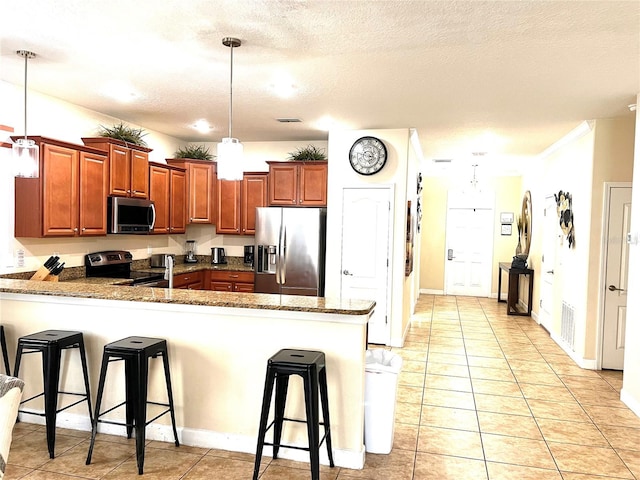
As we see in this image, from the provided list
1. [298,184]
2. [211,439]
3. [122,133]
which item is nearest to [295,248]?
[298,184]

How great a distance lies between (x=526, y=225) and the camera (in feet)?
27.7

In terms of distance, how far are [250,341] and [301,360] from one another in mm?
498

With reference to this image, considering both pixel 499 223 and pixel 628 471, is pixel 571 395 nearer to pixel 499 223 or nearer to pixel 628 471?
pixel 628 471

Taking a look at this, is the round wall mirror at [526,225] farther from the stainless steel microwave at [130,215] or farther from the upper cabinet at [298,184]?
the stainless steel microwave at [130,215]

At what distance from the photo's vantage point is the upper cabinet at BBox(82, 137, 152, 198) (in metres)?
4.88

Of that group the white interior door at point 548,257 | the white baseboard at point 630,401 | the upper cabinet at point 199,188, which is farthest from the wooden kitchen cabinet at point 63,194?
the white interior door at point 548,257

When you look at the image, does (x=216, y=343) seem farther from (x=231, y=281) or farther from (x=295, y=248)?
(x=231, y=281)

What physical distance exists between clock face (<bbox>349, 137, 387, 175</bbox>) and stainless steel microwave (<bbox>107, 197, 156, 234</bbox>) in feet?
8.00

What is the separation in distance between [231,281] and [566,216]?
414 centimetres

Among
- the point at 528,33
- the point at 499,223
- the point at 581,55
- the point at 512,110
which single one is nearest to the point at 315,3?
the point at 528,33

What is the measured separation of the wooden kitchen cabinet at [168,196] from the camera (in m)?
5.74

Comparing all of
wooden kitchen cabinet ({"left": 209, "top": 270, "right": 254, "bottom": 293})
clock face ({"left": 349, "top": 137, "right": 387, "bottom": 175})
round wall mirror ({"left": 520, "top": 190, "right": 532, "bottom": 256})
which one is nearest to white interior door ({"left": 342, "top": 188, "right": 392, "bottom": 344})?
clock face ({"left": 349, "top": 137, "right": 387, "bottom": 175})

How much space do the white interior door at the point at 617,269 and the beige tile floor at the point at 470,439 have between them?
41 cm

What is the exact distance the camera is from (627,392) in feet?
Answer: 13.2
